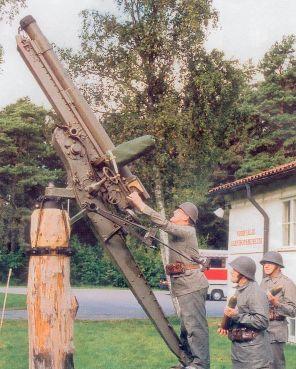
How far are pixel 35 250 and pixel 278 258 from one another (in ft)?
10.5

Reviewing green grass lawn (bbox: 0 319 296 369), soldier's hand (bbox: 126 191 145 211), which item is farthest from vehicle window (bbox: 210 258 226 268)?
soldier's hand (bbox: 126 191 145 211)

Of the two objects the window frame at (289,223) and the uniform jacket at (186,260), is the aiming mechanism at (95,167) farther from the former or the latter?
the window frame at (289,223)

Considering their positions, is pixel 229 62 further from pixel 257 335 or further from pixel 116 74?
pixel 257 335

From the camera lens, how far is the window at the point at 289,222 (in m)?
20.1

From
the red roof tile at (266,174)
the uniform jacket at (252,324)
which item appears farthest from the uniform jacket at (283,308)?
the red roof tile at (266,174)

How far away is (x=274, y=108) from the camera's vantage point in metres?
49.4

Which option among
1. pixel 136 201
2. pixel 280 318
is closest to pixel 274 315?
pixel 280 318

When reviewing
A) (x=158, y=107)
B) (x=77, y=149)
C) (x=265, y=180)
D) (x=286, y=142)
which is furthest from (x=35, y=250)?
(x=286, y=142)

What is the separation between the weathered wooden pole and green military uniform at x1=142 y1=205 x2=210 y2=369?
174 centimetres

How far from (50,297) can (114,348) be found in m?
9.05

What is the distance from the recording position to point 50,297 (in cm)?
666

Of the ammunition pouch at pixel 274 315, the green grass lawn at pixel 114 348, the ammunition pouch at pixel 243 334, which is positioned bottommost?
the green grass lawn at pixel 114 348

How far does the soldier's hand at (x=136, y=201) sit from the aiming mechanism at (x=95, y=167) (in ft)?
0.37

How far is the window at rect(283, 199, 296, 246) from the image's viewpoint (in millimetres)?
20094
